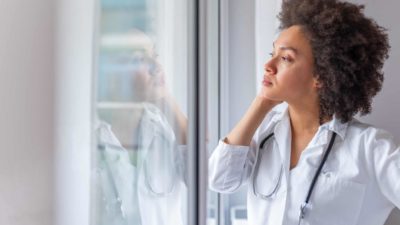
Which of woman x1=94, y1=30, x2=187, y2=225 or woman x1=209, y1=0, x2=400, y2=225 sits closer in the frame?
woman x1=94, y1=30, x2=187, y2=225

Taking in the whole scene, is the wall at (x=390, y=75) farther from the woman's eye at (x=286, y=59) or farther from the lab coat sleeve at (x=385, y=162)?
the woman's eye at (x=286, y=59)

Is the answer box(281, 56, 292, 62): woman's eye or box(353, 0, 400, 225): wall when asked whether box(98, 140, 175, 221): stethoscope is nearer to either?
box(281, 56, 292, 62): woman's eye

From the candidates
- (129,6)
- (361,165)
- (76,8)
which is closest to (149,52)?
(129,6)

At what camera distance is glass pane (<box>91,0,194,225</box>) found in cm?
67

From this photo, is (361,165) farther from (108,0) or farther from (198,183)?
(108,0)

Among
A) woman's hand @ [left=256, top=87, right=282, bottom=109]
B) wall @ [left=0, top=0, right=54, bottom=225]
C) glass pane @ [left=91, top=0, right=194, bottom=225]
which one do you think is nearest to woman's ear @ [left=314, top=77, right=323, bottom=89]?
woman's hand @ [left=256, top=87, right=282, bottom=109]

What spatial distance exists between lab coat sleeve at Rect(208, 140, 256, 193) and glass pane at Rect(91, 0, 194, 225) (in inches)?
5.2

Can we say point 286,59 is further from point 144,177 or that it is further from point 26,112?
point 26,112

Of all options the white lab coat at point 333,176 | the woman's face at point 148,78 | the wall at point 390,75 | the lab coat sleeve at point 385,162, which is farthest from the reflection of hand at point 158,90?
the wall at point 390,75

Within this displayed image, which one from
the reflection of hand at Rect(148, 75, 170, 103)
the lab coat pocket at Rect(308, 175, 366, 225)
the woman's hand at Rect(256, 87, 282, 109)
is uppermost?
the reflection of hand at Rect(148, 75, 170, 103)

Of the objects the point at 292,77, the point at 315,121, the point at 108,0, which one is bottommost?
the point at 315,121

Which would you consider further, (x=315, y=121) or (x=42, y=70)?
(x=315, y=121)

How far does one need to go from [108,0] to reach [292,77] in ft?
1.76

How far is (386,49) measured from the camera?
106 cm
